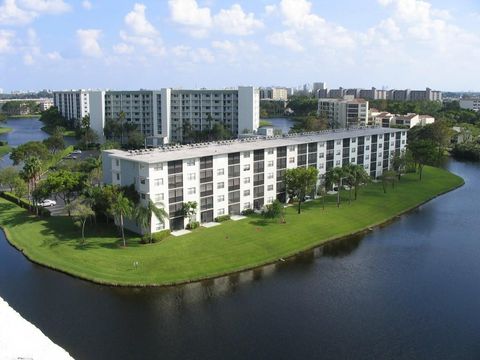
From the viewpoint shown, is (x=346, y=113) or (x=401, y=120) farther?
(x=346, y=113)

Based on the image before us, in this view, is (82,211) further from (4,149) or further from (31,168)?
(4,149)

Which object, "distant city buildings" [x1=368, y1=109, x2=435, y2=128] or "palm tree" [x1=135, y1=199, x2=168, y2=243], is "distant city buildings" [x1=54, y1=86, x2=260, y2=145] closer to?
"distant city buildings" [x1=368, y1=109, x2=435, y2=128]

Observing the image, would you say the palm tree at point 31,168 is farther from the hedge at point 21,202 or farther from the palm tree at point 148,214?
the palm tree at point 148,214

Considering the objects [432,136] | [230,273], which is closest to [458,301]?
[230,273]

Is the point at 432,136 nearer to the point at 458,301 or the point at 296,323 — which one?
the point at 458,301

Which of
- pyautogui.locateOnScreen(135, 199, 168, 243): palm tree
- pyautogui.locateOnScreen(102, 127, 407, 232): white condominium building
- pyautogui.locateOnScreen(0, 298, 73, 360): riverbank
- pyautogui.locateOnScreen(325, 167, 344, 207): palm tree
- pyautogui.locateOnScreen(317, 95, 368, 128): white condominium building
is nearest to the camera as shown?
pyautogui.locateOnScreen(0, 298, 73, 360): riverbank

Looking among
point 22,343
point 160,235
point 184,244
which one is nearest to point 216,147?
point 160,235

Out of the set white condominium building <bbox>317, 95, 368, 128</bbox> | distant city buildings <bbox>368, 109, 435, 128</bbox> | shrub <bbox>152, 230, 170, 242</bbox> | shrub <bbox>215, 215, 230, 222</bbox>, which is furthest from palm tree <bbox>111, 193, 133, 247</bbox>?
white condominium building <bbox>317, 95, 368, 128</bbox>
